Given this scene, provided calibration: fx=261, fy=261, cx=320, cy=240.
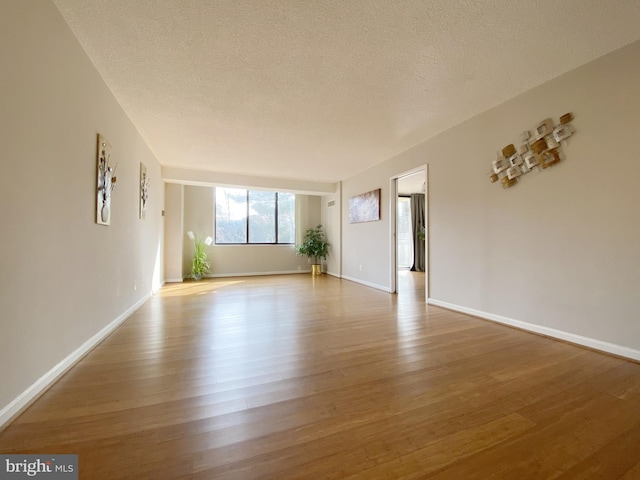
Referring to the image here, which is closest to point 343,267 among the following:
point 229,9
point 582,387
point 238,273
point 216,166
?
point 238,273

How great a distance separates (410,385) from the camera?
1.67 meters

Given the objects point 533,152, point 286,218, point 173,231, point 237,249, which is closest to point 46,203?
point 533,152

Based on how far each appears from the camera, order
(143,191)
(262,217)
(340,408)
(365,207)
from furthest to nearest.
Result: 1. (262,217)
2. (365,207)
3. (143,191)
4. (340,408)

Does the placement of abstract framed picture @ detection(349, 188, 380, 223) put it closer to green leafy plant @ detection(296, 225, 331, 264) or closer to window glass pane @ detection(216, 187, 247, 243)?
green leafy plant @ detection(296, 225, 331, 264)

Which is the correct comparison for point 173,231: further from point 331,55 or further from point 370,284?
point 331,55

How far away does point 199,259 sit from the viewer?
21.1 ft

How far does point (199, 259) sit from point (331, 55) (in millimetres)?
5652

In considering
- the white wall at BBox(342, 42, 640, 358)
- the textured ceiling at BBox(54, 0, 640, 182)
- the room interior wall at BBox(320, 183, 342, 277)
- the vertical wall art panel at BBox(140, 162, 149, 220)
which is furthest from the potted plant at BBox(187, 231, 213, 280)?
the white wall at BBox(342, 42, 640, 358)

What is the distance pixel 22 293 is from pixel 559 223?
4.02m

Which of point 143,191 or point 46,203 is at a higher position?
point 143,191

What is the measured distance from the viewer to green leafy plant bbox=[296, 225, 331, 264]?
24.0 ft

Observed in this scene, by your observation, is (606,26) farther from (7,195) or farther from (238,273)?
(238,273)

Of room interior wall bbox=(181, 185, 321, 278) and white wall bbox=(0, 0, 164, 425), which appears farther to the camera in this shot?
room interior wall bbox=(181, 185, 321, 278)

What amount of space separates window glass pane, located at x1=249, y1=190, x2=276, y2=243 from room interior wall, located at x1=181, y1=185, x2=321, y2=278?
11.4 inches
